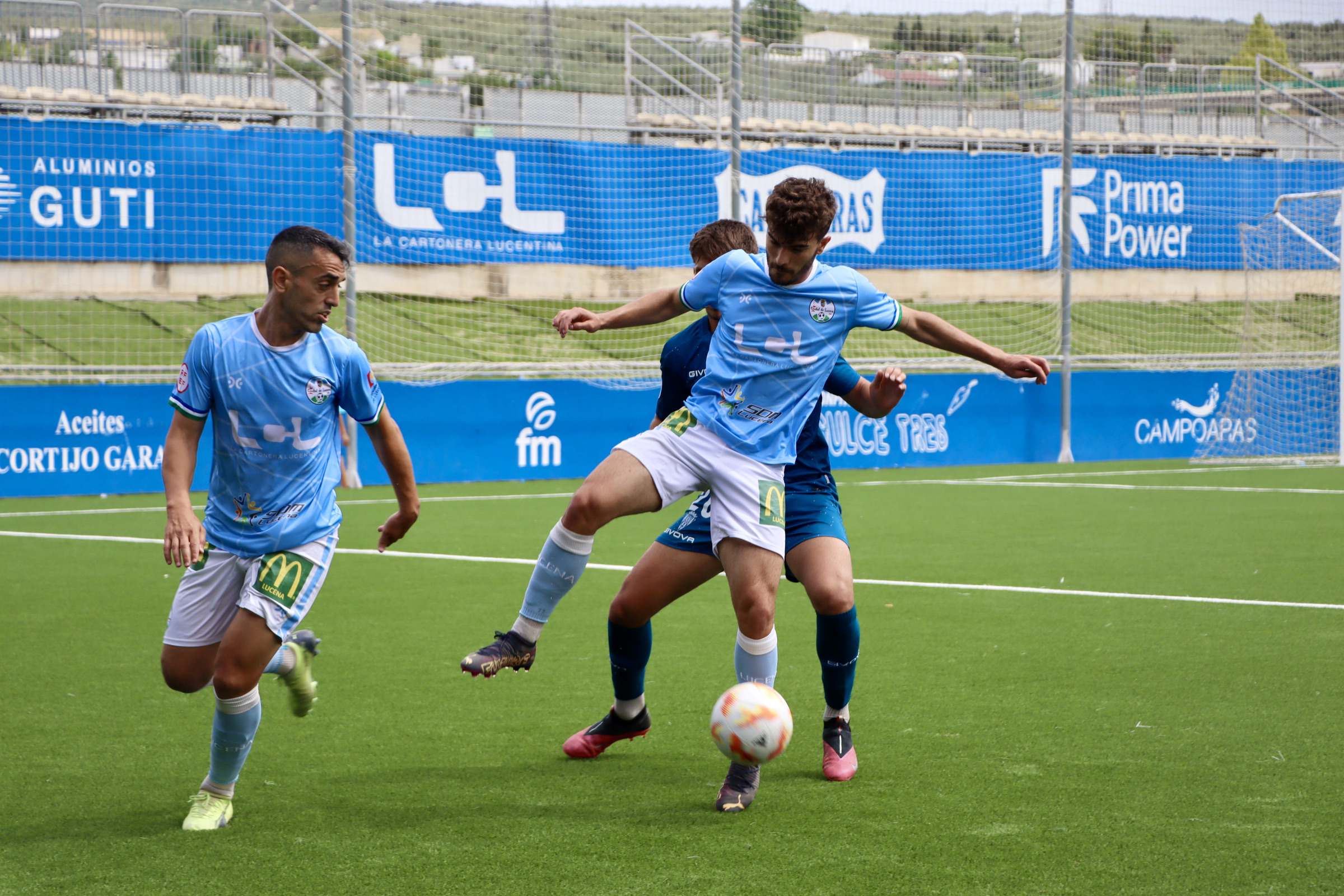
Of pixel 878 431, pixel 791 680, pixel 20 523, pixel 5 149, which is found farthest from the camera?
pixel 878 431

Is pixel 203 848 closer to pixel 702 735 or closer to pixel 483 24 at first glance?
pixel 702 735

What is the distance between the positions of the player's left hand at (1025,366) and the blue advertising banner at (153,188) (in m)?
12.2

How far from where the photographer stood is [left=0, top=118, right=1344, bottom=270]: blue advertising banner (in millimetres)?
16078

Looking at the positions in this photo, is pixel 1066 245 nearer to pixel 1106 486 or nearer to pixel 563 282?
pixel 1106 486

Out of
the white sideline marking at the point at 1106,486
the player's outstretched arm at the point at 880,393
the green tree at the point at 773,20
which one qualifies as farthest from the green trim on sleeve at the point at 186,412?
the green tree at the point at 773,20

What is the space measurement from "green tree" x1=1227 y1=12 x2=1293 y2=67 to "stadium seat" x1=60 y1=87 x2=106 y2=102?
1679 cm

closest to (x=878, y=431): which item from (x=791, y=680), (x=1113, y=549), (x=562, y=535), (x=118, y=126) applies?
(x=1113, y=549)

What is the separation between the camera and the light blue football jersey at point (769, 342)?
460cm

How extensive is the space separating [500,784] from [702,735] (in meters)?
0.94

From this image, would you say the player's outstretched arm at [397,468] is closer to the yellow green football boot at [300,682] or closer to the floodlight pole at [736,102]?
the yellow green football boot at [300,682]

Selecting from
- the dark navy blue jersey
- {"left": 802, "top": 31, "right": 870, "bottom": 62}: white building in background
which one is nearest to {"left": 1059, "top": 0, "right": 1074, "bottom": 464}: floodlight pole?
{"left": 802, "top": 31, "right": 870, "bottom": 62}: white building in background

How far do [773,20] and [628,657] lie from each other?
1650 cm

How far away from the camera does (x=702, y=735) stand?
5.32m

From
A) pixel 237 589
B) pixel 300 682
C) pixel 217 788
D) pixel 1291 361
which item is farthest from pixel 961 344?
pixel 1291 361
